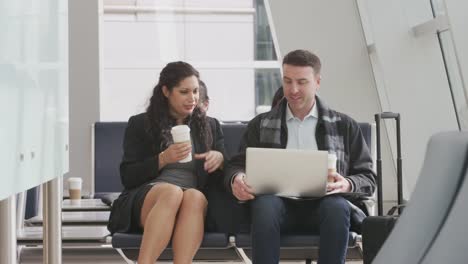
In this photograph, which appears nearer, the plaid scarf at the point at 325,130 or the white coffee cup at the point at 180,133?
the white coffee cup at the point at 180,133

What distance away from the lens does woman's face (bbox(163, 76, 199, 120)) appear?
451 centimetres

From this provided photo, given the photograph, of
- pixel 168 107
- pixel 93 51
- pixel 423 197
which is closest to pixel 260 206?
pixel 168 107

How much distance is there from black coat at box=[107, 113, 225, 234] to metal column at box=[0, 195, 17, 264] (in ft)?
6.50

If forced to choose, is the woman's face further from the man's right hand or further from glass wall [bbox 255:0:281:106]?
glass wall [bbox 255:0:281:106]

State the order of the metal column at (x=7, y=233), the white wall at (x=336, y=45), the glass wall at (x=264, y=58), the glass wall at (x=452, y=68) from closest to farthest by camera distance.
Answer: the metal column at (x=7, y=233) → the glass wall at (x=452, y=68) → the white wall at (x=336, y=45) → the glass wall at (x=264, y=58)

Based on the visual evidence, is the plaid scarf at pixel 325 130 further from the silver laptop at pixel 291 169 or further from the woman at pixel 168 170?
the silver laptop at pixel 291 169

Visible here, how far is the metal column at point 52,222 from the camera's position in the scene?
3002mm

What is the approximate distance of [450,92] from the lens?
686 cm

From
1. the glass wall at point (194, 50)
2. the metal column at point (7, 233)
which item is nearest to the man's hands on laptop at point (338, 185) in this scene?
the metal column at point (7, 233)

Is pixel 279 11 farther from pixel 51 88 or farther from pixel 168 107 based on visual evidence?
pixel 51 88

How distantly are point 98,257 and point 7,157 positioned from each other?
2.56 m

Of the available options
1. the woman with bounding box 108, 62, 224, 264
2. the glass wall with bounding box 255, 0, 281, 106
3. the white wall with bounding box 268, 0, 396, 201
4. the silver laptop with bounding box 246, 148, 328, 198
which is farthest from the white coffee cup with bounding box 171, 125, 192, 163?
the glass wall with bounding box 255, 0, 281, 106

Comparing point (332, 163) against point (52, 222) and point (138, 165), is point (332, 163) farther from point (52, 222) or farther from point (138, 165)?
point (52, 222)

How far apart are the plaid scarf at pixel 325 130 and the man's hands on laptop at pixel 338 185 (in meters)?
0.15
